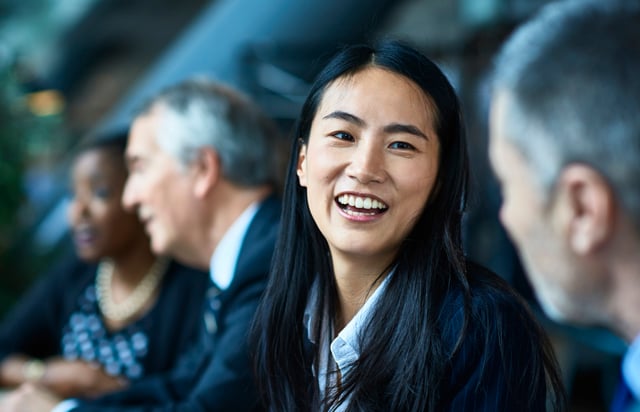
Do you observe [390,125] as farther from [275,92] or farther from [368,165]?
[275,92]

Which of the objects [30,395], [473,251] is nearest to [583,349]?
[473,251]

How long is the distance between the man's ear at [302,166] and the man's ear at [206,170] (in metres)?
0.73

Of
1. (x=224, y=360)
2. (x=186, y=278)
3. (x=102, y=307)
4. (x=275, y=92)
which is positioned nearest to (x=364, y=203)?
(x=224, y=360)

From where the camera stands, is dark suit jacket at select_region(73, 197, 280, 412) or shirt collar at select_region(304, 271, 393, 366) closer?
shirt collar at select_region(304, 271, 393, 366)

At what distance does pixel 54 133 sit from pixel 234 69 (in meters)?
1.16

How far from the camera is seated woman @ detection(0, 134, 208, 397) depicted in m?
2.59

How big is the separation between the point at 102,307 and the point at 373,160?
157cm

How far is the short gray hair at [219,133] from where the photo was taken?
7.58ft

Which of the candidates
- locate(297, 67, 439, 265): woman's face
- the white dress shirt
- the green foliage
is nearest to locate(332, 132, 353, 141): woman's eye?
locate(297, 67, 439, 265): woman's face

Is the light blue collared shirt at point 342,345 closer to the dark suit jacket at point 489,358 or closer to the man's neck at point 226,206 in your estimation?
the dark suit jacket at point 489,358

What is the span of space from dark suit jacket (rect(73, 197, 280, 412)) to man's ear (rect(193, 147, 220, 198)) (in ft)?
0.50

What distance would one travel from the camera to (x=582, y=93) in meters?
0.99

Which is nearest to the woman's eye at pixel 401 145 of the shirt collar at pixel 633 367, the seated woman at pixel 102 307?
the shirt collar at pixel 633 367

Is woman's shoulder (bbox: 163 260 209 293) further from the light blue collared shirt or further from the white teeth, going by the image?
the white teeth
